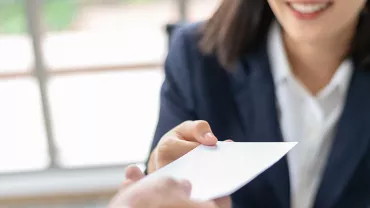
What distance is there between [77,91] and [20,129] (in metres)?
0.21

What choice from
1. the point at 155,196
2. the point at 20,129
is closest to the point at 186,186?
the point at 155,196

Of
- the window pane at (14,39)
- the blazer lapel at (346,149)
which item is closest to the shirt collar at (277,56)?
the blazer lapel at (346,149)

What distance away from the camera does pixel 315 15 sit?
2.87 ft

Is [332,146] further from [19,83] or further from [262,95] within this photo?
[19,83]

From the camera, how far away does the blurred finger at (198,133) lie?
66 cm

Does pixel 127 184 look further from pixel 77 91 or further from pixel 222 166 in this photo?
pixel 77 91

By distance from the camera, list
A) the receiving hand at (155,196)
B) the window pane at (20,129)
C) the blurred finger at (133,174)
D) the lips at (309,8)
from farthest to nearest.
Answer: the window pane at (20,129) → the lips at (309,8) → the blurred finger at (133,174) → the receiving hand at (155,196)

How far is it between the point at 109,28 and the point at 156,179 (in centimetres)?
114

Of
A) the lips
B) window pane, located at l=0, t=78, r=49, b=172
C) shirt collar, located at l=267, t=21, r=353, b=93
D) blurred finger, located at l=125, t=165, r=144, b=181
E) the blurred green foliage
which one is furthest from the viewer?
window pane, located at l=0, t=78, r=49, b=172

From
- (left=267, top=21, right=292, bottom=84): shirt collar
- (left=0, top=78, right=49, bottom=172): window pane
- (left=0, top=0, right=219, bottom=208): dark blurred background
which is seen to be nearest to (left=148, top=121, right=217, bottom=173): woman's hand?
(left=267, top=21, right=292, bottom=84): shirt collar

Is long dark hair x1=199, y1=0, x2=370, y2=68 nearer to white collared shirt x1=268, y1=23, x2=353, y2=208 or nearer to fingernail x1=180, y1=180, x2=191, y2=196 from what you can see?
white collared shirt x1=268, y1=23, x2=353, y2=208

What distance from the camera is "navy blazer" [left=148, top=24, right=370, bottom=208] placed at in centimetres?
94

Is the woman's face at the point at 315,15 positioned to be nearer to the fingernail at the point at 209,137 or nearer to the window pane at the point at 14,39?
the fingernail at the point at 209,137

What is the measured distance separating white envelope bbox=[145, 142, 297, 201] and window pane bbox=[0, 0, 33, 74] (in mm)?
1043
